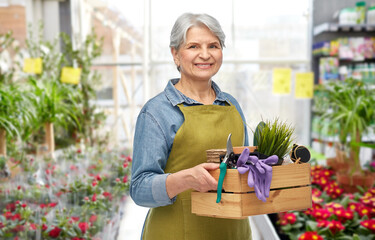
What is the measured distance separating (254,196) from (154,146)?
0.86 feet

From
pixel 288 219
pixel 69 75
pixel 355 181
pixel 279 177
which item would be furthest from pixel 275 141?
pixel 69 75

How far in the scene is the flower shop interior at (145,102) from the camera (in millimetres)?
1557

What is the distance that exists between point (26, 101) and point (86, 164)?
64 centimetres

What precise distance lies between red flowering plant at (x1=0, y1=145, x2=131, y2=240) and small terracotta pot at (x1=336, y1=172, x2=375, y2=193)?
150 centimetres

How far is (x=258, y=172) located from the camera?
29.6 inches

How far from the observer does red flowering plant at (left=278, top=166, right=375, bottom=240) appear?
1.77 m

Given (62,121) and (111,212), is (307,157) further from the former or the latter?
(62,121)

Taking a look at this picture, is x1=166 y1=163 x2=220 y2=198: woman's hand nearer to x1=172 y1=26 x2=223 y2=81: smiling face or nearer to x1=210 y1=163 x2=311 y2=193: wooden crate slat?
x1=210 y1=163 x2=311 y2=193: wooden crate slat

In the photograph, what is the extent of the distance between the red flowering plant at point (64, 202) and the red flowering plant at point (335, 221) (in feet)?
3.00

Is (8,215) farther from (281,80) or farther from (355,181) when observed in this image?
(281,80)

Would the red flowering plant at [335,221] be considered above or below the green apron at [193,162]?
below

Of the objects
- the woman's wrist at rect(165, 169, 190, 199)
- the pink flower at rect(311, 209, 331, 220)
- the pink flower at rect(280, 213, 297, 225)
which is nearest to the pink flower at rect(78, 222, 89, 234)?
the woman's wrist at rect(165, 169, 190, 199)

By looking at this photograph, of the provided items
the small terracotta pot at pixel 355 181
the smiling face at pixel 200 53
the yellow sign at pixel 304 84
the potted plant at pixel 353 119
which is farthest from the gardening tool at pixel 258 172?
the yellow sign at pixel 304 84

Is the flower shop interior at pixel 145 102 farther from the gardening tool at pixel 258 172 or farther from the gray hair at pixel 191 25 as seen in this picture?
the gray hair at pixel 191 25
